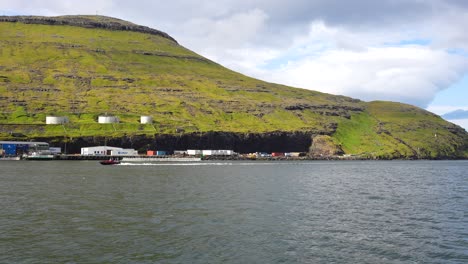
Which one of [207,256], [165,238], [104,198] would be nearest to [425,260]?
→ [207,256]

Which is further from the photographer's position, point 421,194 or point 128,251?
point 421,194

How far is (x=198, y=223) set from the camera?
49.4m

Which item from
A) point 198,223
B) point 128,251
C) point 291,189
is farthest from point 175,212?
point 291,189

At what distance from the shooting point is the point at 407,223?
52.6 metres

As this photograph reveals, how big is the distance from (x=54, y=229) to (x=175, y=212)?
15661 mm

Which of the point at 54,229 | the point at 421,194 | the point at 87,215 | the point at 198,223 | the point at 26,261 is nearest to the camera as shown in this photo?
the point at 26,261

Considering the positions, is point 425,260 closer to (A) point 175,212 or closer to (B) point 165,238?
(B) point 165,238

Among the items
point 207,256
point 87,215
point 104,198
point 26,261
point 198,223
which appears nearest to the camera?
Result: point 26,261

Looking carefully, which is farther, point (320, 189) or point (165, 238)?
point (320, 189)

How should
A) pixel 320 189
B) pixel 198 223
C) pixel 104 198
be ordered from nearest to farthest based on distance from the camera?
pixel 198 223, pixel 104 198, pixel 320 189

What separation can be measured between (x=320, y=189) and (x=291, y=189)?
6.12m

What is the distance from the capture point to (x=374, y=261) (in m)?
35.9

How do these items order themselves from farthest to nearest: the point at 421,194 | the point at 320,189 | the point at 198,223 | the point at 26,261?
the point at 320,189
the point at 421,194
the point at 198,223
the point at 26,261

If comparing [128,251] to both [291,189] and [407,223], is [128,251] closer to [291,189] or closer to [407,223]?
[407,223]
